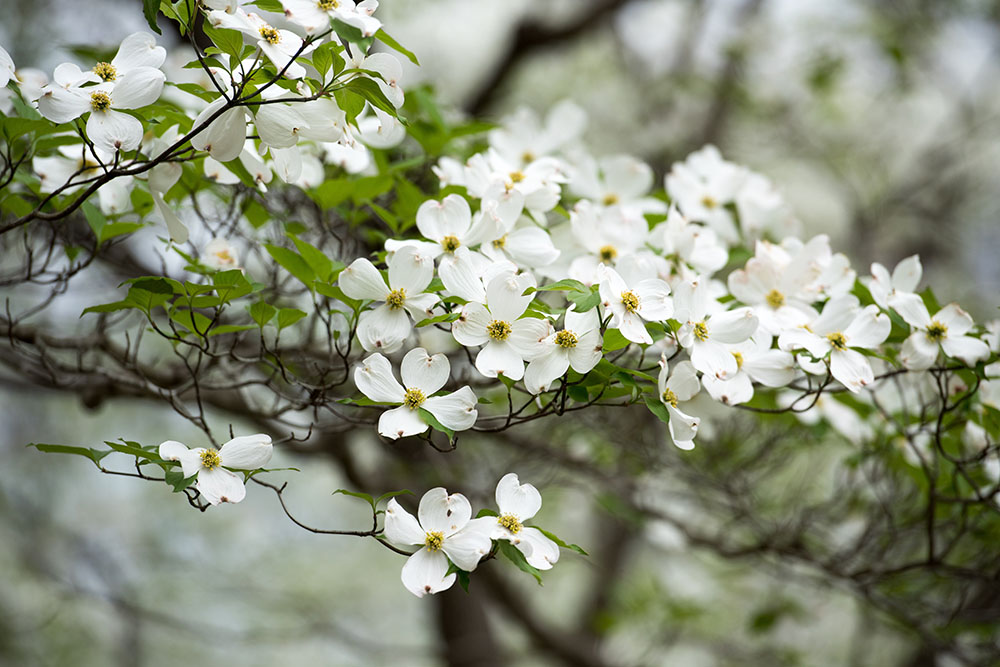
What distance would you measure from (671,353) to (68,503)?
14.0 ft

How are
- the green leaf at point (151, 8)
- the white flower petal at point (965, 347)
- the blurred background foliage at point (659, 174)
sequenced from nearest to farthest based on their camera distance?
the green leaf at point (151, 8) < the white flower petal at point (965, 347) < the blurred background foliage at point (659, 174)

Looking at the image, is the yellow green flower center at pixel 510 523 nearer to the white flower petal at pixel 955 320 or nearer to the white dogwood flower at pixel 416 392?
the white dogwood flower at pixel 416 392

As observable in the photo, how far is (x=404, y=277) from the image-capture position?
2.16ft

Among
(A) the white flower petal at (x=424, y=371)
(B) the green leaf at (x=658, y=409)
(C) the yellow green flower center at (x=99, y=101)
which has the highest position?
(C) the yellow green flower center at (x=99, y=101)

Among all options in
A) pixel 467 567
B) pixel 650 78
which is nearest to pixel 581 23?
pixel 650 78

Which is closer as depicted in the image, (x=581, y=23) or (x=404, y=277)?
(x=404, y=277)

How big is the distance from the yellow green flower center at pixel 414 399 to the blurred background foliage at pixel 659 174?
3.21 feet

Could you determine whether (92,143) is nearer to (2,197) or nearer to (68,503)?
(2,197)

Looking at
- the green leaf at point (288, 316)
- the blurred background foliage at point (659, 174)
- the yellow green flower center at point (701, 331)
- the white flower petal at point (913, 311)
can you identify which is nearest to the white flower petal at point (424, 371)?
the green leaf at point (288, 316)

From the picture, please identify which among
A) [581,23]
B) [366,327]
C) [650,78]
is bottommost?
[650,78]

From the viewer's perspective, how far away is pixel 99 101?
62cm

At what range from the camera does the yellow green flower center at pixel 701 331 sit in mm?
694

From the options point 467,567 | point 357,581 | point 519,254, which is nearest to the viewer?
point 467,567

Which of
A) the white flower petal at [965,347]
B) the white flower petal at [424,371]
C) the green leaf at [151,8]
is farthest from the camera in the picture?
the white flower petal at [965,347]
